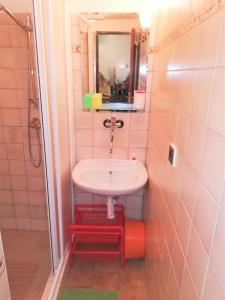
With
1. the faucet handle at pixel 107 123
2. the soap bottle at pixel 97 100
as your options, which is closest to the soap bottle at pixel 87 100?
the soap bottle at pixel 97 100

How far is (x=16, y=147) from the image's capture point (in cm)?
189

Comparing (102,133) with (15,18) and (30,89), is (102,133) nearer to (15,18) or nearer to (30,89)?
(30,89)

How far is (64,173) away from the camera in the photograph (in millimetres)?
1666

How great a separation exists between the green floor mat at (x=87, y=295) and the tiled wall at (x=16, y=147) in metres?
0.57

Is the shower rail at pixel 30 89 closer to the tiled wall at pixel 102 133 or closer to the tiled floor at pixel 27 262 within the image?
the tiled wall at pixel 102 133

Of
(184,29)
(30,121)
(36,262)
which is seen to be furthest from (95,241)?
(184,29)

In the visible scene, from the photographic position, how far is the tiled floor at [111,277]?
1.64 metres

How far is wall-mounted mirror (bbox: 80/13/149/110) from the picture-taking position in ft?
5.41

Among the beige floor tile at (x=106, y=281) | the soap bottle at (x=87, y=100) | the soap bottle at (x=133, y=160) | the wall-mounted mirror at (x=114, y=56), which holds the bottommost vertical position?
the beige floor tile at (x=106, y=281)

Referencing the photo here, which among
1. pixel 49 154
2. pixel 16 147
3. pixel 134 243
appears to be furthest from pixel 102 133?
pixel 134 243

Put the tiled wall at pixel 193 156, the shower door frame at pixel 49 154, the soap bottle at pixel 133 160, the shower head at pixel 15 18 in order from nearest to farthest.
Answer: the tiled wall at pixel 193 156 < the shower door frame at pixel 49 154 < the shower head at pixel 15 18 < the soap bottle at pixel 133 160

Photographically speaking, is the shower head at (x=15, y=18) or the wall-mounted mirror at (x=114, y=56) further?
the wall-mounted mirror at (x=114, y=56)

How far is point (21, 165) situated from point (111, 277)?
3.90ft

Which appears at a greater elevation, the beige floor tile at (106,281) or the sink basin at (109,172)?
the sink basin at (109,172)
